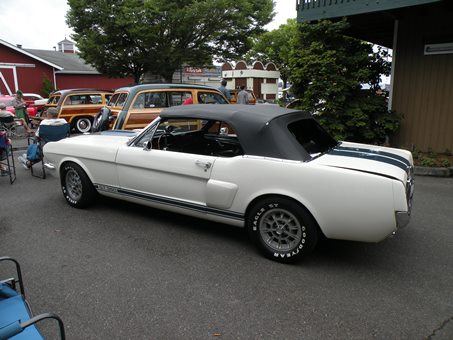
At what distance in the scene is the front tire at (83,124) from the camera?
13.4 meters

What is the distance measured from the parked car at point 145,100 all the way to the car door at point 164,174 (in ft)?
14.7

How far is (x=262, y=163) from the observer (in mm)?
3564

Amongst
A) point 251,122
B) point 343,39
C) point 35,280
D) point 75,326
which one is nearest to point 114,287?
point 75,326

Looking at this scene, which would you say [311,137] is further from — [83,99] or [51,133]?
[83,99]

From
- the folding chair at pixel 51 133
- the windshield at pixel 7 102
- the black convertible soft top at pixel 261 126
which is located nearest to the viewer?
the black convertible soft top at pixel 261 126

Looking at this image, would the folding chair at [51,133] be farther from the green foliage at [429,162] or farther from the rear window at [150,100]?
the green foliage at [429,162]

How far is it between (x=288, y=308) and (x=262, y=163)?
4.41 feet

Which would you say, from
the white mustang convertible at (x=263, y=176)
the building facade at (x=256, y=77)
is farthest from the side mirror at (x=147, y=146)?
the building facade at (x=256, y=77)

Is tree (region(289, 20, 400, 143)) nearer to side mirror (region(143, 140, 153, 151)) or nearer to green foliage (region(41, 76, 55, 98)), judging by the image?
side mirror (region(143, 140, 153, 151))

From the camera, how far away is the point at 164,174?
166 inches

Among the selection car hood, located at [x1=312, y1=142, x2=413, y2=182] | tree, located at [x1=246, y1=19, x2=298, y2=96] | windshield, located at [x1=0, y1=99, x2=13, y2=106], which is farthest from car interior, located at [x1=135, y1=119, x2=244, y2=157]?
tree, located at [x1=246, y1=19, x2=298, y2=96]

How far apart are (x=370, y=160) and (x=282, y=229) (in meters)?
1.10

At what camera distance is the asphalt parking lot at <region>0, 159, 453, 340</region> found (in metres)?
2.70

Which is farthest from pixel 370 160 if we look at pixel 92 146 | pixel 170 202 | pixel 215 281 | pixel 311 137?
pixel 92 146
